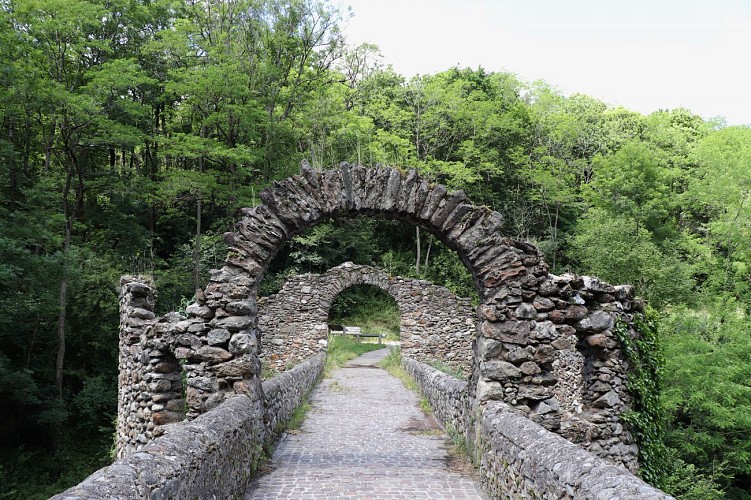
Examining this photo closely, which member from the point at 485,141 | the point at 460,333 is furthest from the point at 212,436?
the point at 485,141

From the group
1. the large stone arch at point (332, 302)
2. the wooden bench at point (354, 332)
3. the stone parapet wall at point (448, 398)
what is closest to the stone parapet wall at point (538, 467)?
the stone parapet wall at point (448, 398)

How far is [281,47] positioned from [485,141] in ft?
47.9

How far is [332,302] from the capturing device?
2070 centimetres

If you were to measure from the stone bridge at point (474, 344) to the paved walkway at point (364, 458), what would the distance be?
15.4 inches

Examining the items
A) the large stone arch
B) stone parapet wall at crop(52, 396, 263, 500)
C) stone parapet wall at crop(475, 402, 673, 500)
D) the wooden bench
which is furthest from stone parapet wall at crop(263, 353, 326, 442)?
the wooden bench

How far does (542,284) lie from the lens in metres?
7.04

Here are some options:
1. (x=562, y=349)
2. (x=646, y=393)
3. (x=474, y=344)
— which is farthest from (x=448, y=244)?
(x=646, y=393)

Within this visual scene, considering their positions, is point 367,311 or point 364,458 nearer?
point 364,458

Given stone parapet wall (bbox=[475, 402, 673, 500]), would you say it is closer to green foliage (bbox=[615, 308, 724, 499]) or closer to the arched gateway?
the arched gateway

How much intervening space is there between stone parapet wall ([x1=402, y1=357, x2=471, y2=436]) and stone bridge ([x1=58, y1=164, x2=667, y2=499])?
0.21 feet

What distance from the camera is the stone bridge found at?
5809 millimetres

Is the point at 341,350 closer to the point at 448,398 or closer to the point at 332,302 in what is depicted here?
the point at 332,302

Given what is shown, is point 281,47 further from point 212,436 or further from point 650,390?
point 212,436

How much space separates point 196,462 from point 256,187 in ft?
56.1
